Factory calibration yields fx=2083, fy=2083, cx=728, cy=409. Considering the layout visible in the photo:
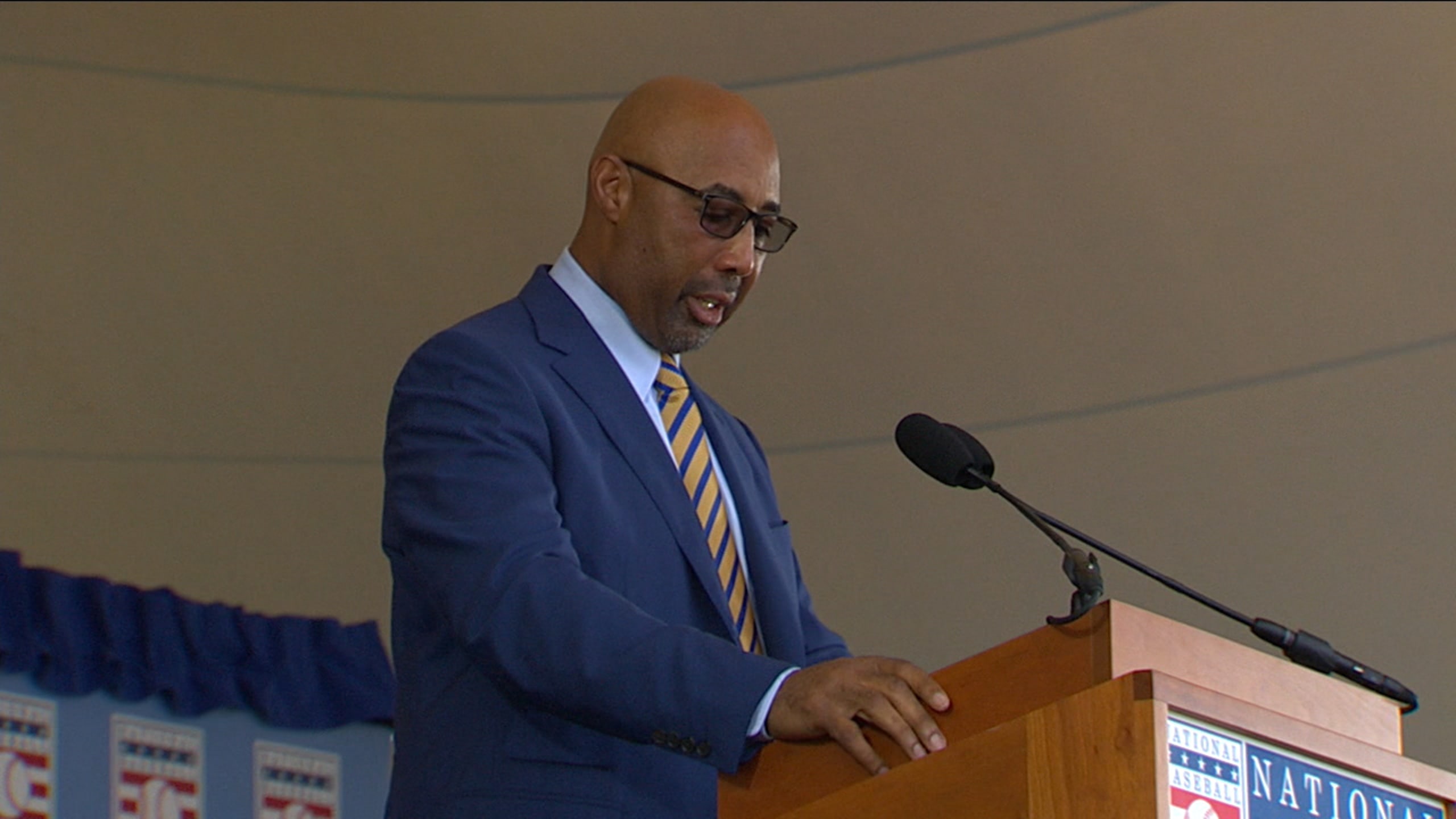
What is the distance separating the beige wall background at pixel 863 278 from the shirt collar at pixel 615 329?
124 inches

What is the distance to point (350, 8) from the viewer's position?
Answer: 20.6 ft

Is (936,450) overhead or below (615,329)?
below

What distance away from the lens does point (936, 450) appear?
2.14 metres

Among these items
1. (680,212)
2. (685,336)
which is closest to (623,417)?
(685,336)

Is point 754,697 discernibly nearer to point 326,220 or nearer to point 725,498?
point 725,498

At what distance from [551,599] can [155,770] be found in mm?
2601

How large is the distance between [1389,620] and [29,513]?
11.8ft

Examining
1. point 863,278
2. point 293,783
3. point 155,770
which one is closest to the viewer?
point 155,770

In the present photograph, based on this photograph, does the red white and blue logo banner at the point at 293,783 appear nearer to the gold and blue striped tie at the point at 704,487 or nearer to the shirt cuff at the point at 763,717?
the gold and blue striped tie at the point at 704,487

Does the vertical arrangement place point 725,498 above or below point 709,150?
below

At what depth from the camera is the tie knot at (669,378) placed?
268cm

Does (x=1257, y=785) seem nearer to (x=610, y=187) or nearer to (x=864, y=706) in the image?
(x=864, y=706)

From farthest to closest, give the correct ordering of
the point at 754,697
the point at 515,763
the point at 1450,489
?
the point at 1450,489 < the point at 515,763 < the point at 754,697

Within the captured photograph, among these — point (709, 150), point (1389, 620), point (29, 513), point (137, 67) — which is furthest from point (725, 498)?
point (137, 67)
